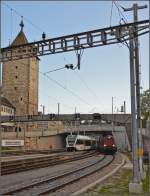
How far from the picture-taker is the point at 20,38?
14838cm

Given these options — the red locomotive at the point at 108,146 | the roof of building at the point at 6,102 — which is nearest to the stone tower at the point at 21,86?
the roof of building at the point at 6,102

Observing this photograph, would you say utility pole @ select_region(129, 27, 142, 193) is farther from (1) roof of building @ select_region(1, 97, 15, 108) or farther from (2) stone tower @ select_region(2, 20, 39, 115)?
(2) stone tower @ select_region(2, 20, 39, 115)

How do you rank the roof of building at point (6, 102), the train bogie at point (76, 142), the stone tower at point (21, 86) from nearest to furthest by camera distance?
the train bogie at point (76, 142)
the roof of building at point (6, 102)
the stone tower at point (21, 86)

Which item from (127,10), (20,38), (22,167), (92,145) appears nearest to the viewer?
(127,10)

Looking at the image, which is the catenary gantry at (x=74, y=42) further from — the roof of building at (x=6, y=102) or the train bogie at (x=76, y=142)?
the roof of building at (x=6, y=102)

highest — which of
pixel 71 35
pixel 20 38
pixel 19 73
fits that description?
pixel 20 38

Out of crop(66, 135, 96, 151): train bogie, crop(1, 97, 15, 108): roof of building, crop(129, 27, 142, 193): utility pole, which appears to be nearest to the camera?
crop(129, 27, 142, 193): utility pole

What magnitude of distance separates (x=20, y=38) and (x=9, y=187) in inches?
5156

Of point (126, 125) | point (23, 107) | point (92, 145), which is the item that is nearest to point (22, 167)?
point (92, 145)

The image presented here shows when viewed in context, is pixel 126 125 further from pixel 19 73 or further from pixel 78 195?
pixel 78 195

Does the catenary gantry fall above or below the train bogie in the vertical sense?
above

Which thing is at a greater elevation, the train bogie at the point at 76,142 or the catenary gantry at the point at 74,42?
the catenary gantry at the point at 74,42

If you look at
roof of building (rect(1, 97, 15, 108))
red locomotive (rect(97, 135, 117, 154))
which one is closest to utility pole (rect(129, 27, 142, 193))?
red locomotive (rect(97, 135, 117, 154))

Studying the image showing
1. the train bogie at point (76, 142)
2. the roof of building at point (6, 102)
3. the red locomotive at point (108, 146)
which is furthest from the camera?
the roof of building at point (6, 102)
